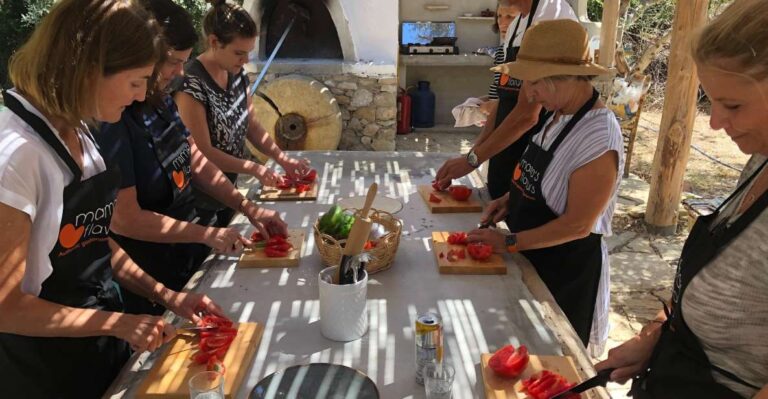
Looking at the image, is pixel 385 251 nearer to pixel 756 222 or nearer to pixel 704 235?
pixel 704 235

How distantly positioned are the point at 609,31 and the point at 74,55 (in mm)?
5702

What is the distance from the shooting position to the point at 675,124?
5.21m

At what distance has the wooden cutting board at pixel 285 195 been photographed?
2947 millimetres

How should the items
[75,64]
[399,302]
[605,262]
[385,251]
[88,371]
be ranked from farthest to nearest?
[605,262], [385,251], [399,302], [88,371], [75,64]

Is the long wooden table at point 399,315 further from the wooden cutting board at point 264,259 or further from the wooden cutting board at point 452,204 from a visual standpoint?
the wooden cutting board at point 452,204

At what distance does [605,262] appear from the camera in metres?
2.37

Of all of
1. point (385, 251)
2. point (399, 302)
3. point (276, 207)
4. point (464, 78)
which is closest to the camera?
point (399, 302)

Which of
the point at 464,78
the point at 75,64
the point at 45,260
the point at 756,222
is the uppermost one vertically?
the point at 75,64

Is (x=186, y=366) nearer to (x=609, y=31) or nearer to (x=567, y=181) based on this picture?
(x=567, y=181)

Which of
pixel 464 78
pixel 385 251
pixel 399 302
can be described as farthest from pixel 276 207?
pixel 464 78

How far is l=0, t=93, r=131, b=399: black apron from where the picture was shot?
1503mm

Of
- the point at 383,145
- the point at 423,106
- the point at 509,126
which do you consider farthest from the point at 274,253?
the point at 423,106

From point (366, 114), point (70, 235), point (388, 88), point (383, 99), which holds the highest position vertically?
point (70, 235)

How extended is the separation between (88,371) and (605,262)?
6.25 ft
